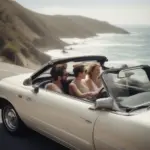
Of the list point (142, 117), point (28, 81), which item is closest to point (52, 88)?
point (28, 81)

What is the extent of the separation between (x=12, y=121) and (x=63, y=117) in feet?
4.69

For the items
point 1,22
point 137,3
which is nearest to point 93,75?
point 137,3

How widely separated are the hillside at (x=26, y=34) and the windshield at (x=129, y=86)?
1886 cm

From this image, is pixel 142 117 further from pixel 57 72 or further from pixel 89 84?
pixel 57 72

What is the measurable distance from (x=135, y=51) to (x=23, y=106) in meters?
18.5

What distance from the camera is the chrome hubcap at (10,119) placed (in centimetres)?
461

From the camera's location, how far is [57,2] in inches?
802

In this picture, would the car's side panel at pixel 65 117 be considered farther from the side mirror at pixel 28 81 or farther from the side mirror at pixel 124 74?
the side mirror at pixel 124 74

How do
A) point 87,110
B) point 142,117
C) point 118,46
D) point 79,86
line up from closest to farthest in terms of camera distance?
1. point 142,117
2. point 87,110
3. point 79,86
4. point 118,46

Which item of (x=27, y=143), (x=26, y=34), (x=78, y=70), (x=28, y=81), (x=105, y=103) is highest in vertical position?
(x=78, y=70)

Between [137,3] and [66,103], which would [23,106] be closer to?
[66,103]

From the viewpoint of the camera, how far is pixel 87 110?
3.28 meters

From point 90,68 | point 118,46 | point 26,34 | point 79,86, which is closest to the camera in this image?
point 79,86

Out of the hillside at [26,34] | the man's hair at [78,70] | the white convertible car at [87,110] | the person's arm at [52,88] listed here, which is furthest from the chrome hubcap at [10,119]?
the hillside at [26,34]
